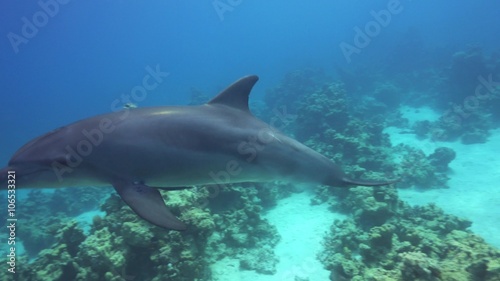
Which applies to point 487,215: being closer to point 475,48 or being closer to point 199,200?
point 199,200

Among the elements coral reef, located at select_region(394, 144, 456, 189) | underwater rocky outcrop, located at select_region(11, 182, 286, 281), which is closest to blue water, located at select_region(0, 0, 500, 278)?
coral reef, located at select_region(394, 144, 456, 189)

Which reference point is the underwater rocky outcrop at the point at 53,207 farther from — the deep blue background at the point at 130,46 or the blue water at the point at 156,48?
the deep blue background at the point at 130,46

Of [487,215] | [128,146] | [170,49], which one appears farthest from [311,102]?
[170,49]

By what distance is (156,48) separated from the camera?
195500mm

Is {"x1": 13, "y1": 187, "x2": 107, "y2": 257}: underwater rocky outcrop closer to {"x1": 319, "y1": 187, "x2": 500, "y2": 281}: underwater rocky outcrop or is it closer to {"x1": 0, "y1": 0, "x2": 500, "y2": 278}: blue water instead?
{"x1": 319, "y1": 187, "x2": 500, "y2": 281}: underwater rocky outcrop

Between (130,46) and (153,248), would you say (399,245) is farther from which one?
(130,46)

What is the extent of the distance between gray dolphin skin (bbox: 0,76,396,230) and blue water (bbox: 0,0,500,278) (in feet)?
107

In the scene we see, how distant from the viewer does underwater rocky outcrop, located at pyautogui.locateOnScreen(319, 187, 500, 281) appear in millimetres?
4125

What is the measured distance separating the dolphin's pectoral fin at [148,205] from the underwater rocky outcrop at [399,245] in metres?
3.22

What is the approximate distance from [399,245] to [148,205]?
460 cm

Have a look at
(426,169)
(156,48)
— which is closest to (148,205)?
(426,169)

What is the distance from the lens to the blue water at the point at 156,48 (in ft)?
195

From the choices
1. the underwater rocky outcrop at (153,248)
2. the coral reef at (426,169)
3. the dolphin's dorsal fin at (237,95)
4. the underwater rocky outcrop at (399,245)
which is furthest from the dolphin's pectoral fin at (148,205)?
the coral reef at (426,169)

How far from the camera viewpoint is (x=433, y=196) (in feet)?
32.3
